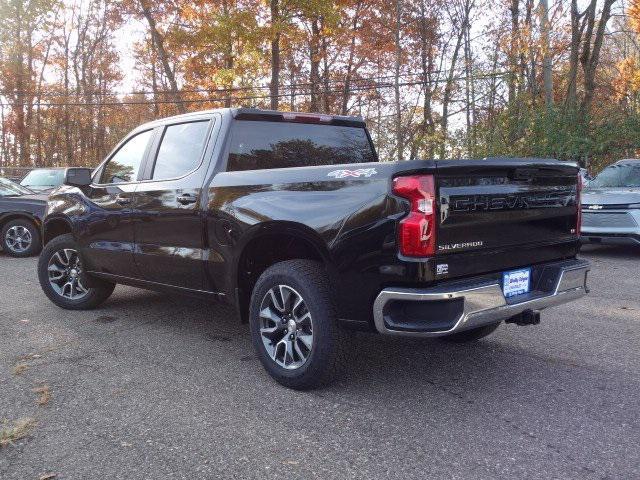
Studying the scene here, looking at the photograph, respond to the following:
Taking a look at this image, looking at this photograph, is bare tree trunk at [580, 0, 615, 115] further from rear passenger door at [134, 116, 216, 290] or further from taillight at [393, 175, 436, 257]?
taillight at [393, 175, 436, 257]

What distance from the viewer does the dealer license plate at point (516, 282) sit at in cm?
341

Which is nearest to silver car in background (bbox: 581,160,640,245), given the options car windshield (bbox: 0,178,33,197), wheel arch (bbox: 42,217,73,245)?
wheel arch (bbox: 42,217,73,245)

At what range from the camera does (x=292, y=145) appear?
4.66 metres

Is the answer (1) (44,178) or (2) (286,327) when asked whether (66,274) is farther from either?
(1) (44,178)

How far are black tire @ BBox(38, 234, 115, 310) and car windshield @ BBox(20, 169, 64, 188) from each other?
8.85m

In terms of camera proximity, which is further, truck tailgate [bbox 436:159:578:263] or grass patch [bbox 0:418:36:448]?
truck tailgate [bbox 436:159:578:263]

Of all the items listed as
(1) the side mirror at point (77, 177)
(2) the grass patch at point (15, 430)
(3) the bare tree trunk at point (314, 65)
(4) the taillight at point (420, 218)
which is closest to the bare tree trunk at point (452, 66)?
(3) the bare tree trunk at point (314, 65)

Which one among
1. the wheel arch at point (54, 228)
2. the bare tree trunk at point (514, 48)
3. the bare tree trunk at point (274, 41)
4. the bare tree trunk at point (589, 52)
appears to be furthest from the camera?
the bare tree trunk at point (274, 41)

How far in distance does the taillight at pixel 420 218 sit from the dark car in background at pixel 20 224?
9261 millimetres

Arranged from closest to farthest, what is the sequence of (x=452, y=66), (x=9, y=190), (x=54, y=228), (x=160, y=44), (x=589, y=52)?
1. (x=54, y=228)
2. (x=9, y=190)
3. (x=589, y=52)
4. (x=160, y=44)
5. (x=452, y=66)

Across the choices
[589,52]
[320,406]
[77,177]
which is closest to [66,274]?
[77,177]

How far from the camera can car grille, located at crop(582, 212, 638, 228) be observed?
30.0 ft

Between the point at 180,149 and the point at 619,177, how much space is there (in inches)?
347

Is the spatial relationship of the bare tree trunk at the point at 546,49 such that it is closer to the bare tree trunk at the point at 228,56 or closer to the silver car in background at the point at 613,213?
the silver car in background at the point at 613,213
